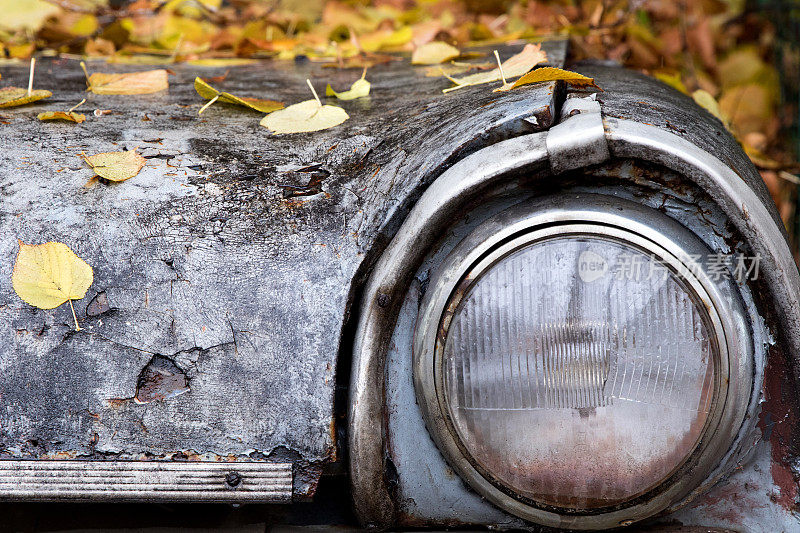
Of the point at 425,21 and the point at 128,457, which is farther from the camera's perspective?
the point at 425,21

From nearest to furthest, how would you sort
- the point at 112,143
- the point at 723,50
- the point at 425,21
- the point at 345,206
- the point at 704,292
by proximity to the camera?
→ the point at 704,292
the point at 345,206
the point at 112,143
the point at 425,21
the point at 723,50

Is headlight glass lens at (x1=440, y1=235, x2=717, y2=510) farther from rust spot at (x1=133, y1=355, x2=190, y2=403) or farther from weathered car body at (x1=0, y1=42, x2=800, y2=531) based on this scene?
rust spot at (x1=133, y1=355, x2=190, y2=403)

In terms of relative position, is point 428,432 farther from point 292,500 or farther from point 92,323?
point 92,323

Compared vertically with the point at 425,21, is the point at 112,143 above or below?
below

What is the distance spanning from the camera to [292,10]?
2598 mm

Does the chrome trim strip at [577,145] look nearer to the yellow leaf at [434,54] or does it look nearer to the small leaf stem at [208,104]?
the small leaf stem at [208,104]

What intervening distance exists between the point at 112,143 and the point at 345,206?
398mm

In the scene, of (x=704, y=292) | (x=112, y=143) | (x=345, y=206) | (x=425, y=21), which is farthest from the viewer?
(x=425, y=21)

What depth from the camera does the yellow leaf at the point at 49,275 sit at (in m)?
0.90

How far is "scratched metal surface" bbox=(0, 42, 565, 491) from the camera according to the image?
0.89m

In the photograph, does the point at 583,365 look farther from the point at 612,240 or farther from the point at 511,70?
the point at 511,70

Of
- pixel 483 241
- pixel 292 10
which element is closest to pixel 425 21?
pixel 292 10

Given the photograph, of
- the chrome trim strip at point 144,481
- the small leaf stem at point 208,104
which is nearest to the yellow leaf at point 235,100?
the small leaf stem at point 208,104

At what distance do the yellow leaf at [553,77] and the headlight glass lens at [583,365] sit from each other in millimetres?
327
